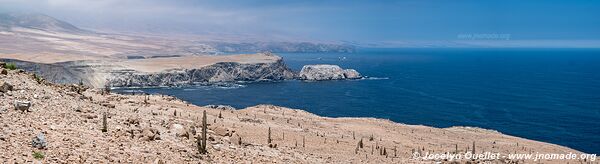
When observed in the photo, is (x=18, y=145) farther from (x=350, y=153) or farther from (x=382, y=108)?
(x=382, y=108)

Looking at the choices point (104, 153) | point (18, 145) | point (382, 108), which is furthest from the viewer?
point (382, 108)

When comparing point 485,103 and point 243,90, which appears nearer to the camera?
point 485,103

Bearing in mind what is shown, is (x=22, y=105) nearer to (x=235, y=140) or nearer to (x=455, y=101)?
(x=235, y=140)

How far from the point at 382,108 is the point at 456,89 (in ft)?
142

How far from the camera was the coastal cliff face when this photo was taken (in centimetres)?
15450

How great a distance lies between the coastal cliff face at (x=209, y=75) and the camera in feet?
507

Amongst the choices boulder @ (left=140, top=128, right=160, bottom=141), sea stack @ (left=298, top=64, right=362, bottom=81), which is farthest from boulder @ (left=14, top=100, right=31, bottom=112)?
sea stack @ (left=298, top=64, right=362, bottom=81)

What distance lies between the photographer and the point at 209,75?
169125 mm

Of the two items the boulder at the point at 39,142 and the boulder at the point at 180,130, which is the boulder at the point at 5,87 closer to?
the boulder at the point at 39,142

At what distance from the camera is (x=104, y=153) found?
1734cm

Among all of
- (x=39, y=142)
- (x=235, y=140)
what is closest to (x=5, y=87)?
(x=39, y=142)

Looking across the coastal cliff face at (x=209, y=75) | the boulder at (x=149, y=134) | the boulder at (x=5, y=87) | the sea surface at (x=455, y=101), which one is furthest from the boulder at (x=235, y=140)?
the coastal cliff face at (x=209, y=75)

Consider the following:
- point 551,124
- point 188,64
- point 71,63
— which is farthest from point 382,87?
point 71,63

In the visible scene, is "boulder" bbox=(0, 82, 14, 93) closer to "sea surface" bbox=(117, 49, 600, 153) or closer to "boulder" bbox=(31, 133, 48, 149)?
"boulder" bbox=(31, 133, 48, 149)
